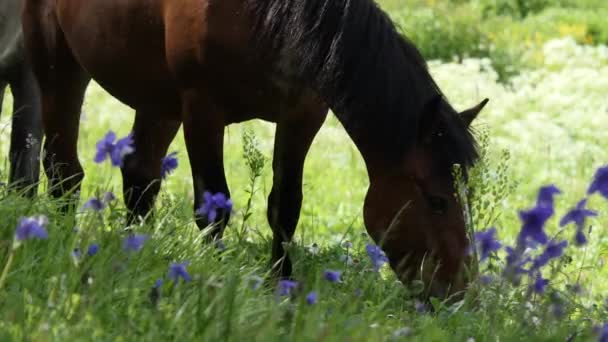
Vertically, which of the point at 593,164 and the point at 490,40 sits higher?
the point at 490,40

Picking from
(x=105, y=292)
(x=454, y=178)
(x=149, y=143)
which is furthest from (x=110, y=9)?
(x=105, y=292)

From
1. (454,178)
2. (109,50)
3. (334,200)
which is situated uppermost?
(109,50)

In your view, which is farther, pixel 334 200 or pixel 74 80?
pixel 334 200

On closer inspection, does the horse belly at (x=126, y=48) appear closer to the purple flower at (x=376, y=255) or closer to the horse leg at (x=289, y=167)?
the horse leg at (x=289, y=167)

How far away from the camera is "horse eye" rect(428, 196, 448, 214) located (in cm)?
357

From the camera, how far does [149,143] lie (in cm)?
520

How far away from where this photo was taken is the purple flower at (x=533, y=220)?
8.45 ft

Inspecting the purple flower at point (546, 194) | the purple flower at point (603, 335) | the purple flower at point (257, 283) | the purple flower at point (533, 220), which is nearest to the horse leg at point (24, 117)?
the purple flower at point (257, 283)

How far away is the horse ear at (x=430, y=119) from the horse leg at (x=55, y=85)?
223cm

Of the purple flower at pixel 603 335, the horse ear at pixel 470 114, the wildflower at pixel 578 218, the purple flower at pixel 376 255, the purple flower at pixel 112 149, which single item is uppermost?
the horse ear at pixel 470 114

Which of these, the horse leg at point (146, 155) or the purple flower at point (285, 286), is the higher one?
the horse leg at point (146, 155)

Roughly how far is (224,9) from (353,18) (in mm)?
564

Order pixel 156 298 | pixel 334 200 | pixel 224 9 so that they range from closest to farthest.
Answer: pixel 156 298 < pixel 224 9 < pixel 334 200

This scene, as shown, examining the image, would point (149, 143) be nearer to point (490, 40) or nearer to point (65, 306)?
point (65, 306)
